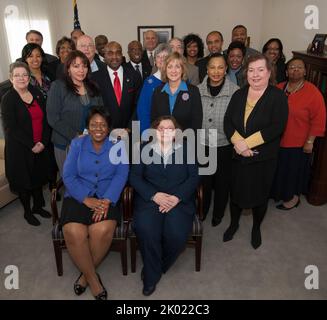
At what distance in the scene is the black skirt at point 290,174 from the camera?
3631 millimetres

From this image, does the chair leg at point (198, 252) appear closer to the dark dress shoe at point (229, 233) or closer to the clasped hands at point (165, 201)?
the clasped hands at point (165, 201)

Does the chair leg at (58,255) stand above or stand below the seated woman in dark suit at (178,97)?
below

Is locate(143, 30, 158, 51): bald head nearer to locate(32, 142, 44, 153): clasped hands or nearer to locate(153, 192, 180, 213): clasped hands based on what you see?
locate(32, 142, 44, 153): clasped hands

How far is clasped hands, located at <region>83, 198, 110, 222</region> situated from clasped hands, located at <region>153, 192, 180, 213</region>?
1.36 feet

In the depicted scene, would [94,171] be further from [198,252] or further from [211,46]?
[211,46]

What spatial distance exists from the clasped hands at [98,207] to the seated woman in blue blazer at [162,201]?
0.25 metres

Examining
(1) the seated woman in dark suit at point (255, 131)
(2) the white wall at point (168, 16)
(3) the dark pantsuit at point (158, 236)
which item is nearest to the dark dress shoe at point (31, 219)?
(3) the dark pantsuit at point (158, 236)

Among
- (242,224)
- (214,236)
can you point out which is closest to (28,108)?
(214,236)

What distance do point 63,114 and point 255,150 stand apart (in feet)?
6.03

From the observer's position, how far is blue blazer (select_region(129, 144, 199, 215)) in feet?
8.89

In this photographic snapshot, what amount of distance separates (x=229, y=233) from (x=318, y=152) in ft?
5.06

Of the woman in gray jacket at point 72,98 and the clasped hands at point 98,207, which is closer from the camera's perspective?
the clasped hands at point 98,207

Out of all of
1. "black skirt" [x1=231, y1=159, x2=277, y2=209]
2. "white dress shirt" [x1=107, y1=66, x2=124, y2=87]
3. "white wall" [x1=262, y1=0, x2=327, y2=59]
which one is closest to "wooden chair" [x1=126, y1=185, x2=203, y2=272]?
"black skirt" [x1=231, y1=159, x2=277, y2=209]

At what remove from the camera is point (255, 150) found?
2.84 meters
